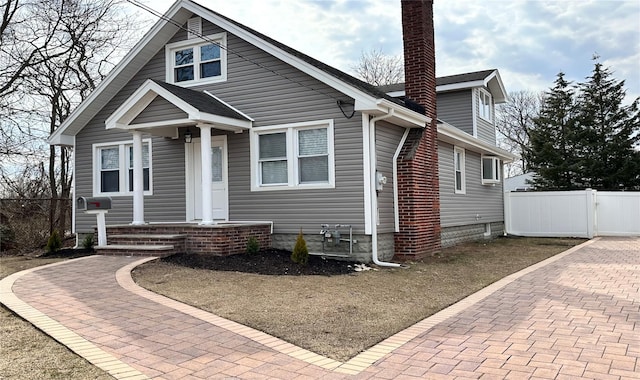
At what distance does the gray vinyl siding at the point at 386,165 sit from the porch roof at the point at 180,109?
9.97ft

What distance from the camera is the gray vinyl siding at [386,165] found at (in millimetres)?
→ 11031

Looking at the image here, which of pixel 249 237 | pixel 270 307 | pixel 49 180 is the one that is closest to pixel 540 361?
pixel 270 307

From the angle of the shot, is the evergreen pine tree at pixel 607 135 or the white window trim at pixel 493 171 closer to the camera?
the white window trim at pixel 493 171

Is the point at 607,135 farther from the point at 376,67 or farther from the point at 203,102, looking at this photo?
the point at 203,102

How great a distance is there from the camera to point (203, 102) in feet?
37.0

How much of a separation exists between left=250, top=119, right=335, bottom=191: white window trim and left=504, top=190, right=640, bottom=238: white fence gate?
480 inches

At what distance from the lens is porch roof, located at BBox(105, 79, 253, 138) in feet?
34.9

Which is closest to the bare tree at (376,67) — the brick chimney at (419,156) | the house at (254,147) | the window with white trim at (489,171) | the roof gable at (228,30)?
the window with white trim at (489,171)

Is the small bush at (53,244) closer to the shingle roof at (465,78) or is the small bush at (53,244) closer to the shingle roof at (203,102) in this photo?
the shingle roof at (203,102)

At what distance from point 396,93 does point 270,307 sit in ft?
48.4

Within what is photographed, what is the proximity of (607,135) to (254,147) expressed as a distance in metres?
24.4

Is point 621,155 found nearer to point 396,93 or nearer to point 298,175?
point 396,93

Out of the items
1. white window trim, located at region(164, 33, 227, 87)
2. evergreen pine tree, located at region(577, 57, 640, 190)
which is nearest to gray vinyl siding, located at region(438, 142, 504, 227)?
white window trim, located at region(164, 33, 227, 87)

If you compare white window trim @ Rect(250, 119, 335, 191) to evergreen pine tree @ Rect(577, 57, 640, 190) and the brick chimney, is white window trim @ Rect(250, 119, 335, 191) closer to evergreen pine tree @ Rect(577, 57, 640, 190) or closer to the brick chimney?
the brick chimney
